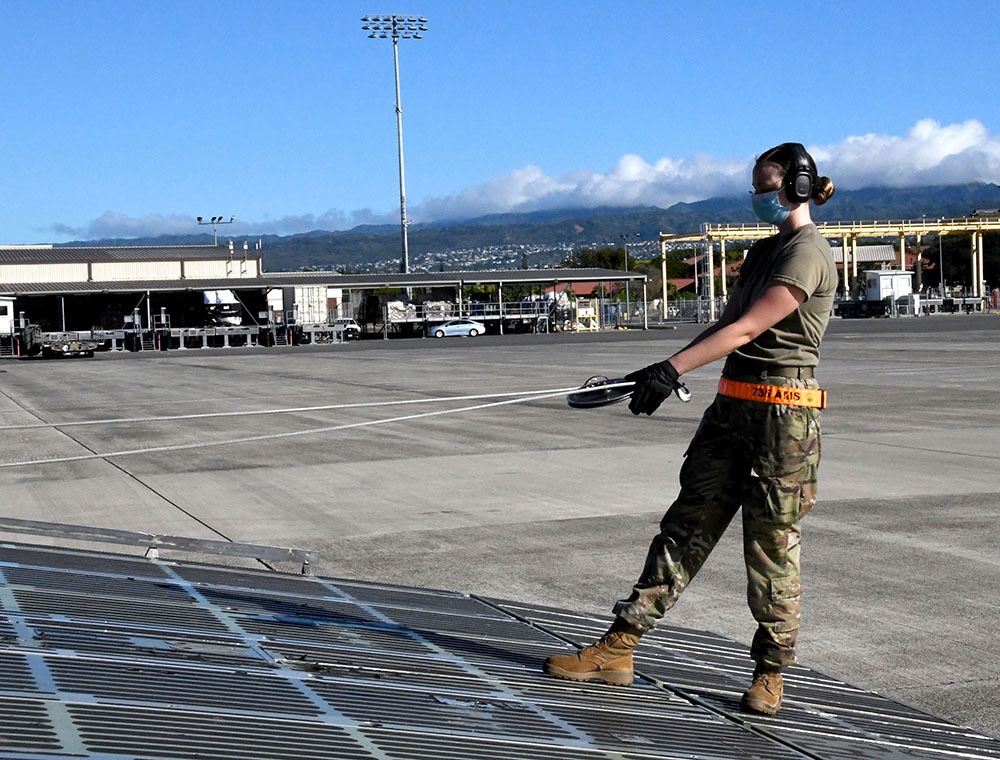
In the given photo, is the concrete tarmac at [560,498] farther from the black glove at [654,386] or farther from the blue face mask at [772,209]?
the blue face mask at [772,209]

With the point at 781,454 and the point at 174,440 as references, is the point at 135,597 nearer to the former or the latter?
the point at 781,454

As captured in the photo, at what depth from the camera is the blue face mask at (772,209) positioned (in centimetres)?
511

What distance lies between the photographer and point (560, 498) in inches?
476

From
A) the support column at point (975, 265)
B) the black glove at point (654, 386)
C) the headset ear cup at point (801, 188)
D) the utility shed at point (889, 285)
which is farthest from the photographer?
the support column at point (975, 265)

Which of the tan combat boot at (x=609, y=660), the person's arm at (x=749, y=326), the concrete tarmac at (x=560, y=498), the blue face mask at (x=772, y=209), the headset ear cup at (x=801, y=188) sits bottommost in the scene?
the concrete tarmac at (x=560, y=498)

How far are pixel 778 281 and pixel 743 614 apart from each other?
3167 mm

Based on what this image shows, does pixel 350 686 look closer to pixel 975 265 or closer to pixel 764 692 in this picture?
pixel 764 692

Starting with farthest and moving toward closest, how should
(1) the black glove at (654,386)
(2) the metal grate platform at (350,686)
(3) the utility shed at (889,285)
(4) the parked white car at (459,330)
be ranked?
(3) the utility shed at (889,285), (4) the parked white car at (459,330), (1) the black glove at (654,386), (2) the metal grate platform at (350,686)

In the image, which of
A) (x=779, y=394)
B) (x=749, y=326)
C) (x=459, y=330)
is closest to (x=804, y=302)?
(x=749, y=326)

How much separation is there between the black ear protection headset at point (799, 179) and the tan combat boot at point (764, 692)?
1.84 meters

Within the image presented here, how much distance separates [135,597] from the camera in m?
5.93

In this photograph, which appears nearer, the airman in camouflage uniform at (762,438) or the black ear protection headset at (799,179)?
the airman in camouflage uniform at (762,438)

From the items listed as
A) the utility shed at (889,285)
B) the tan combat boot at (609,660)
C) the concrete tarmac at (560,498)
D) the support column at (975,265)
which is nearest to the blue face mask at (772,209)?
the tan combat boot at (609,660)

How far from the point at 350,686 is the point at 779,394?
1929 mm
